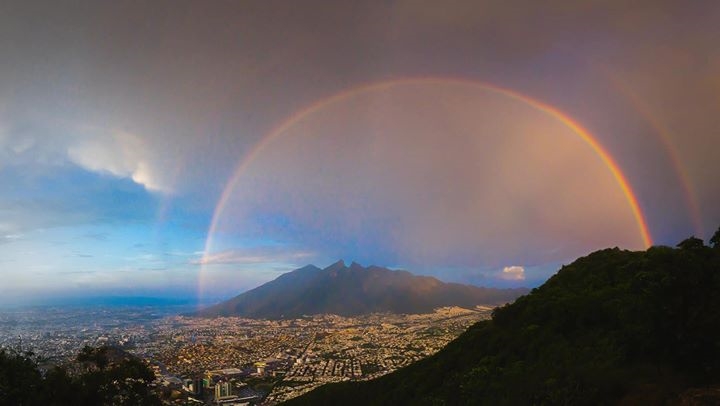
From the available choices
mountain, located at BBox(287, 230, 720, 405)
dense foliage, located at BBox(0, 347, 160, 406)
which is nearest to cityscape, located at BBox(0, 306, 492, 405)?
mountain, located at BBox(287, 230, 720, 405)

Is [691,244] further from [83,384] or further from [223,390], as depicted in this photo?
[223,390]

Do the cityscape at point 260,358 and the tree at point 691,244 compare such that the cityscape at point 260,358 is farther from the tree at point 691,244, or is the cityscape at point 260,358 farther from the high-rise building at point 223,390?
the tree at point 691,244

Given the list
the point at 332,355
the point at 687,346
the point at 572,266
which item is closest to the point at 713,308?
the point at 687,346

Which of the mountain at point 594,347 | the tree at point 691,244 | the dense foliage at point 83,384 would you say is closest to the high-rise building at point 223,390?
the mountain at point 594,347

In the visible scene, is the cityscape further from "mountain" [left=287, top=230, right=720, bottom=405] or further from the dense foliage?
the dense foliage

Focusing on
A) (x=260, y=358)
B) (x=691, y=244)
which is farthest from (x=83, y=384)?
(x=260, y=358)

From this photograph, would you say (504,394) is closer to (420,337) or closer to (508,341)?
(508,341)
